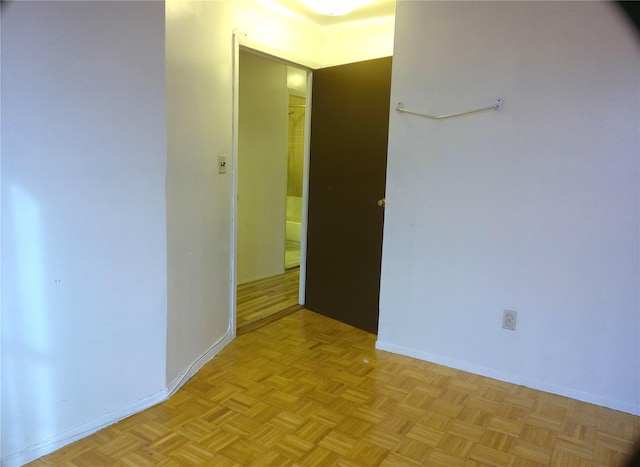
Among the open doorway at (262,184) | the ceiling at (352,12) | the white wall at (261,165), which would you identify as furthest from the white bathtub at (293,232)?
the ceiling at (352,12)

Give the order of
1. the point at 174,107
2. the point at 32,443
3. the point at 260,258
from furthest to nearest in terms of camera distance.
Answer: the point at 260,258 < the point at 174,107 < the point at 32,443

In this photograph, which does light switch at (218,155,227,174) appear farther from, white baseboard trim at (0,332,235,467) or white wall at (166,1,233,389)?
white baseboard trim at (0,332,235,467)

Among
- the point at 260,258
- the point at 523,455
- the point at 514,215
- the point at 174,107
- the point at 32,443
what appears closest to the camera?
the point at 32,443

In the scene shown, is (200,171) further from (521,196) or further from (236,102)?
(521,196)

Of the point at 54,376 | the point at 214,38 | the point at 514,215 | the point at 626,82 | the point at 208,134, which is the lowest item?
the point at 54,376

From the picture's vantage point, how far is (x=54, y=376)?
1.81m

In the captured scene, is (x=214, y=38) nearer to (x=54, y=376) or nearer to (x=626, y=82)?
(x=54, y=376)

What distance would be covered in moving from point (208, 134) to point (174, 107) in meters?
0.39

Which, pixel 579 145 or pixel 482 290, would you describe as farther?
pixel 482 290

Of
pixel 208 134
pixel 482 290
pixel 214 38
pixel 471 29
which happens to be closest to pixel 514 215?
pixel 482 290

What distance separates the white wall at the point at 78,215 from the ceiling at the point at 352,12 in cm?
128

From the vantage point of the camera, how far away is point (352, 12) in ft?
10.1

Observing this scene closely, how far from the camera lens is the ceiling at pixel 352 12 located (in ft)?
9.66

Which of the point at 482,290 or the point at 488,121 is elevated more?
the point at 488,121
